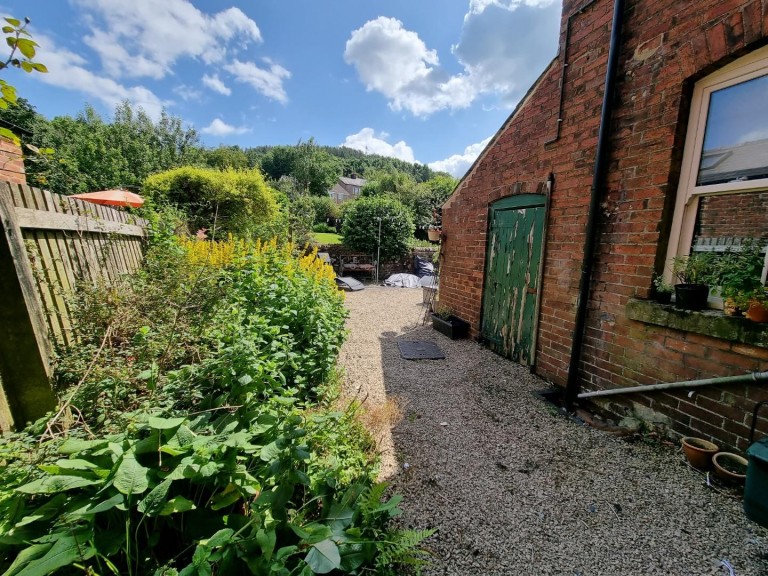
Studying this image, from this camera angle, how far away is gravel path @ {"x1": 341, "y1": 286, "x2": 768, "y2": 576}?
161cm

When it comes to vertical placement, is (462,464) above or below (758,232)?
below

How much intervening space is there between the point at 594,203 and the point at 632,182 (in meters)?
0.31

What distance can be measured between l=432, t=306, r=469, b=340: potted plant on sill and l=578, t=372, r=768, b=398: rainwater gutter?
2438 mm

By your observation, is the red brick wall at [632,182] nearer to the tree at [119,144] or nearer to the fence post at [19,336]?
the fence post at [19,336]

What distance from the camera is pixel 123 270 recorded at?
11.0 ft

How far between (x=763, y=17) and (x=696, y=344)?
2.13 metres

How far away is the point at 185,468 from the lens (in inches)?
47.4

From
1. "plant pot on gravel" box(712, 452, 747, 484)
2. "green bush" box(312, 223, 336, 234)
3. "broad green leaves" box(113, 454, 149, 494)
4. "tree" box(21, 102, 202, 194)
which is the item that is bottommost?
"plant pot on gravel" box(712, 452, 747, 484)

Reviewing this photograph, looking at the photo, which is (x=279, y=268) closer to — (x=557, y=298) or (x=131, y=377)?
(x=131, y=377)

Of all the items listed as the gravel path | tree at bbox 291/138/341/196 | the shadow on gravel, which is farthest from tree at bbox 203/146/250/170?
the shadow on gravel

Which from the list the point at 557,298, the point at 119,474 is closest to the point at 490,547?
the point at 119,474

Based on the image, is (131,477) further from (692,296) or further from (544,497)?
(692,296)

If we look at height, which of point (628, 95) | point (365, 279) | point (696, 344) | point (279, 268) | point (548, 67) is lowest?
point (365, 279)

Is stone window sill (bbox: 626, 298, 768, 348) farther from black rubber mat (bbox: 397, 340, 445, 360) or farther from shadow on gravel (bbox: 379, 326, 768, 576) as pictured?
black rubber mat (bbox: 397, 340, 445, 360)
